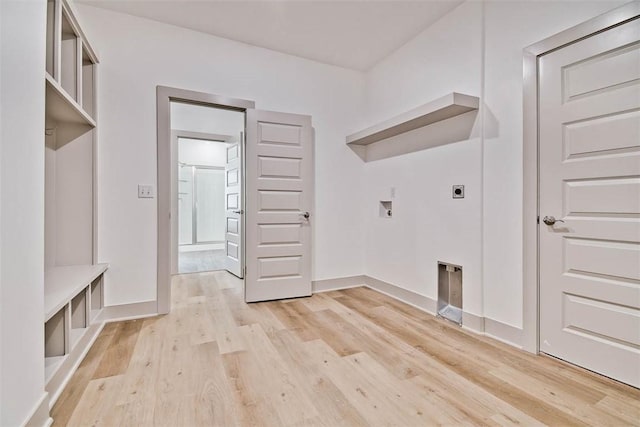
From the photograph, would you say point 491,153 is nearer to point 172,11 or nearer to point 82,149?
point 172,11

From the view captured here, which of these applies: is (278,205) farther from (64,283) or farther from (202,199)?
(202,199)

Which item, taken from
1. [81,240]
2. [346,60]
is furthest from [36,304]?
[346,60]

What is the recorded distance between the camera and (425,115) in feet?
8.81

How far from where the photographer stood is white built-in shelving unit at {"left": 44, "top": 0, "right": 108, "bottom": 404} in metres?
1.92

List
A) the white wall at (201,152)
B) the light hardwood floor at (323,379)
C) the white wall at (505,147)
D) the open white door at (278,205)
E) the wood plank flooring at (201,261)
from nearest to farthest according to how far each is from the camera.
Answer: the light hardwood floor at (323,379), the white wall at (505,147), the open white door at (278,205), the wood plank flooring at (201,261), the white wall at (201,152)

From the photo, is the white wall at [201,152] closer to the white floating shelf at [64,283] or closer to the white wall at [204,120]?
the white wall at [204,120]

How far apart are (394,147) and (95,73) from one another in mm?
2909

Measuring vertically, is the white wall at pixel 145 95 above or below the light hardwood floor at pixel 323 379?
above

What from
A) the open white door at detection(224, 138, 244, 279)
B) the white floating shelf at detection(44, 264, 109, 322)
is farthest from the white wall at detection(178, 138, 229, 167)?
the white floating shelf at detection(44, 264, 109, 322)

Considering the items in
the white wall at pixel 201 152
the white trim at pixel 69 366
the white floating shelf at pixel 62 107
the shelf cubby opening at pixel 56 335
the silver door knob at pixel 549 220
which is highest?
the white wall at pixel 201 152

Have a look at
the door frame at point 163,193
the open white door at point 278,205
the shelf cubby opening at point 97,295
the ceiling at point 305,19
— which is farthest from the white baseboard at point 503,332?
the shelf cubby opening at point 97,295

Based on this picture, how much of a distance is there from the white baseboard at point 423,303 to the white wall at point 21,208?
266 centimetres

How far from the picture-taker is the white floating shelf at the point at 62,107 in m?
1.83

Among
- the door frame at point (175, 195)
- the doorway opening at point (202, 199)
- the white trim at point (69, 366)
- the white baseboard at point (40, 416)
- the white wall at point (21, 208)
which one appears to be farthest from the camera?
the doorway opening at point (202, 199)
